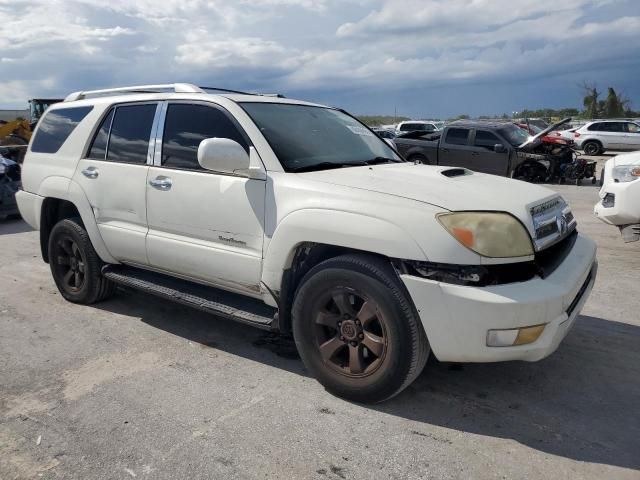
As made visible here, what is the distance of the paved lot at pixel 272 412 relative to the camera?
2.66 metres

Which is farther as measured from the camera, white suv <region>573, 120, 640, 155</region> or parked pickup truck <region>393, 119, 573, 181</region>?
white suv <region>573, 120, 640, 155</region>

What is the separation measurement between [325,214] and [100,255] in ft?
8.02

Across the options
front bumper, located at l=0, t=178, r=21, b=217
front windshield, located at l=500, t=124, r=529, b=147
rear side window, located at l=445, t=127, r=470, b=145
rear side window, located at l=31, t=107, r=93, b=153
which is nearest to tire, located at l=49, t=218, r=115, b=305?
rear side window, located at l=31, t=107, r=93, b=153

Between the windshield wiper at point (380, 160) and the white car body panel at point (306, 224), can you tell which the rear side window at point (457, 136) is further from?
the white car body panel at point (306, 224)

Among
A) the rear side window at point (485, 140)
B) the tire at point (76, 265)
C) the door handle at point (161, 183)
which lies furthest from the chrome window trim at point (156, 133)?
the rear side window at point (485, 140)

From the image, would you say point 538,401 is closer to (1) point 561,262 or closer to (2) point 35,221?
(1) point 561,262

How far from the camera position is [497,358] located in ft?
9.40

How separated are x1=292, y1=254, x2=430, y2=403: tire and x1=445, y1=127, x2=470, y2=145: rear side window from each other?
1187cm

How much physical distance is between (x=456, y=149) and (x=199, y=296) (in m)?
11.4

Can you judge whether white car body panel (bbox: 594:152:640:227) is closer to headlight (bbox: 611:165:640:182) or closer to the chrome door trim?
headlight (bbox: 611:165:640:182)

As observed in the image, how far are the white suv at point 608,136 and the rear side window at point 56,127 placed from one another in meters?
23.0

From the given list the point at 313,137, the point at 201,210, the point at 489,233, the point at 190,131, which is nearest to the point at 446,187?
the point at 489,233

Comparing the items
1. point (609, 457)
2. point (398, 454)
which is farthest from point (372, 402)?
point (609, 457)

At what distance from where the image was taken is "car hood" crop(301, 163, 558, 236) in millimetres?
2953
